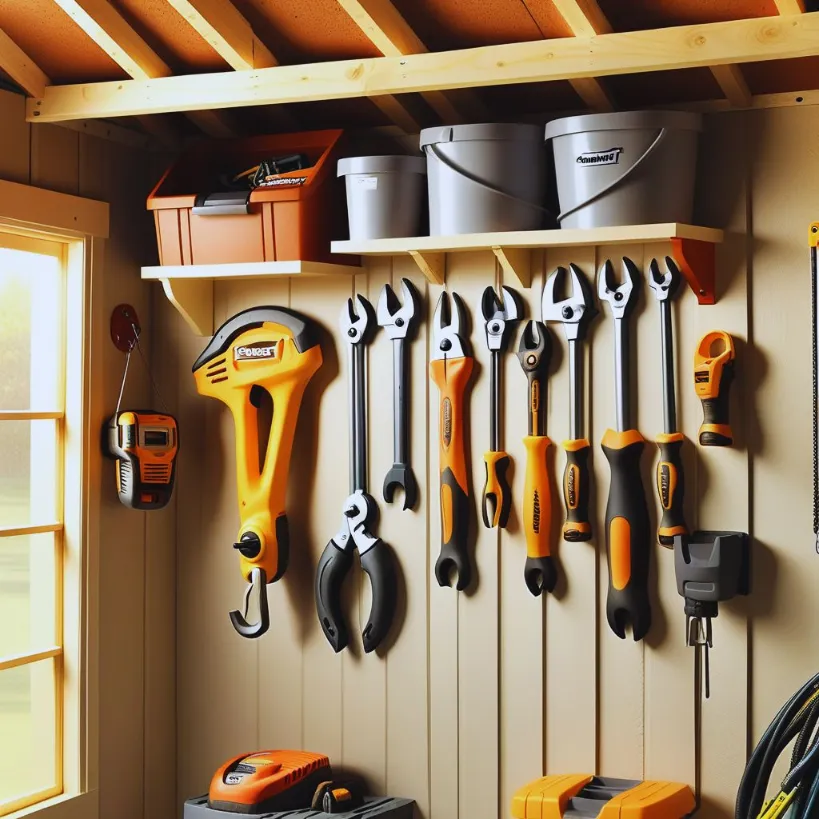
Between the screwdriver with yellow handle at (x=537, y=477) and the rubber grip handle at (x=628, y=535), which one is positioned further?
the screwdriver with yellow handle at (x=537, y=477)

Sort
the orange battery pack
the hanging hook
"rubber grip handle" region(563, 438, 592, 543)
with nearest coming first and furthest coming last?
the orange battery pack
"rubber grip handle" region(563, 438, 592, 543)
the hanging hook

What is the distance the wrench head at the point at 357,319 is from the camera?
3.40m

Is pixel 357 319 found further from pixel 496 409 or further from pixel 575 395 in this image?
pixel 575 395

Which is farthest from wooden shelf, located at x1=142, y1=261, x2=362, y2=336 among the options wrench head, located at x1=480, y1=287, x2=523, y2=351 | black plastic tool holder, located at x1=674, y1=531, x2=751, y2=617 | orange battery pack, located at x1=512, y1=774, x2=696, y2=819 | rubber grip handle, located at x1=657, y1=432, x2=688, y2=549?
orange battery pack, located at x1=512, y1=774, x2=696, y2=819

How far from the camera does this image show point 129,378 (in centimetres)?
356

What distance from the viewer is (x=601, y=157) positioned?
114 inches

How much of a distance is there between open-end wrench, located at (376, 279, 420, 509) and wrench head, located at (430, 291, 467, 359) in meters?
0.07

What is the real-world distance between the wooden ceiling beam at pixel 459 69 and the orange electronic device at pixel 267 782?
1.76m

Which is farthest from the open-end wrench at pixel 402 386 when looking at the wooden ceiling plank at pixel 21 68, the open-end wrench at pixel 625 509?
the wooden ceiling plank at pixel 21 68

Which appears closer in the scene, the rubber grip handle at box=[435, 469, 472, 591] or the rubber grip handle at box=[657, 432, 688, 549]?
the rubber grip handle at box=[657, 432, 688, 549]

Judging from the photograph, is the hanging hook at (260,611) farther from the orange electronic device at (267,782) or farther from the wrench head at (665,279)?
the wrench head at (665,279)

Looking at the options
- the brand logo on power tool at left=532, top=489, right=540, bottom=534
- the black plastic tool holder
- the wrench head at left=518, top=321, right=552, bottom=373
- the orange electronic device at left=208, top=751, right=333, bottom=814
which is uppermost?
the wrench head at left=518, top=321, right=552, bottom=373

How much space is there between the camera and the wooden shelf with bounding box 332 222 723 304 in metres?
2.87

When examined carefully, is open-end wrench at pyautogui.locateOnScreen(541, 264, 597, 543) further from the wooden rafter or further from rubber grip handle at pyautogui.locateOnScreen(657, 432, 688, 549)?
the wooden rafter
